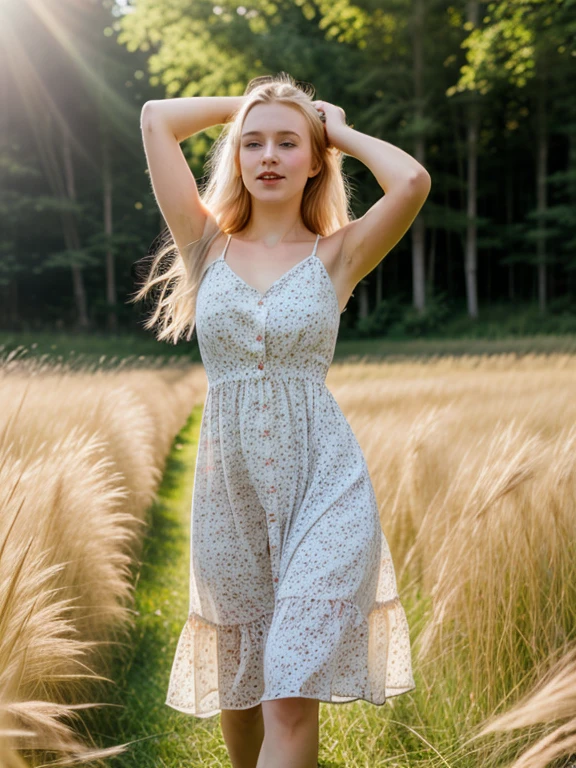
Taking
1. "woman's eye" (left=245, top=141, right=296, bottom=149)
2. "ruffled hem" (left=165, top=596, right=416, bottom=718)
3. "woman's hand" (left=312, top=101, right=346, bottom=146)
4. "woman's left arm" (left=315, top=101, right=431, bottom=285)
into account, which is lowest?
"ruffled hem" (left=165, top=596, right=416, bottom=718)

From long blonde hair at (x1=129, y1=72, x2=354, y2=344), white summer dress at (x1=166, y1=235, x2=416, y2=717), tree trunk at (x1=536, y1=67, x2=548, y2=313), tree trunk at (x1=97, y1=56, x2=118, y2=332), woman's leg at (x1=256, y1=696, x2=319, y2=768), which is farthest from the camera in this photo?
tree trunk at (x1=97, y1=56, x2=118, y2=332)

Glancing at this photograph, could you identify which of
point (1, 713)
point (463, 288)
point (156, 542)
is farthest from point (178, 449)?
point (463, 288)

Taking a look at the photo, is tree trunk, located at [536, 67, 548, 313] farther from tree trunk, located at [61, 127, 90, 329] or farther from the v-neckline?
the v-neckline

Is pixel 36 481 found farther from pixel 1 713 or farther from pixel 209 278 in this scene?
pixel 1 713

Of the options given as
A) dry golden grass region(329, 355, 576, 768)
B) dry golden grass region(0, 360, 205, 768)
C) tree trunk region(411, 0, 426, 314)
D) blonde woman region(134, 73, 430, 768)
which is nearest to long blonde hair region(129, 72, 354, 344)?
blonde woman region(134, 73, 430, 768)

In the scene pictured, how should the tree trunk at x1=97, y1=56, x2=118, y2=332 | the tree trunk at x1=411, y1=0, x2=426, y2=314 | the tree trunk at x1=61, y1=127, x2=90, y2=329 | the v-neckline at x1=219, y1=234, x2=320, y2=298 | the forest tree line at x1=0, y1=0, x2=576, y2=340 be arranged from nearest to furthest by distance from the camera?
the v-neckline at x1=219, y1=234, x2=320, y2=298
the forest tree line at x1=0, y1=0, x2=576, y2=340
the tree trunk at x1=411, y1=0, x2=426, y2=314
the tree trunk at x1=97, y1=56, x2=118, y2=332
the tree trunk at x1=61, y1=127, x2=90, y2=329

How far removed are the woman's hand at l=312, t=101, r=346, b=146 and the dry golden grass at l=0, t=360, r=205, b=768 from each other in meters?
1.27

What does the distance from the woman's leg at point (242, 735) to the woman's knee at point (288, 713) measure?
0.58 m

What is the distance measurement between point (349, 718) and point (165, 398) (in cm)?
759

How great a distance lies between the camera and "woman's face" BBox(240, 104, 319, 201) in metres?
2.32

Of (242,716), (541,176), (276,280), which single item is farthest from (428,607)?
(541,176)

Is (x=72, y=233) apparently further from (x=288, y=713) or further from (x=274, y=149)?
(x=288, y=713)

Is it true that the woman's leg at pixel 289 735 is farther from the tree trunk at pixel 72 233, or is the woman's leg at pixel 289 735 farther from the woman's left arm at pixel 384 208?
the tree trunk at pixel 72 233

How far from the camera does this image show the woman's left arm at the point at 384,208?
2.30m
